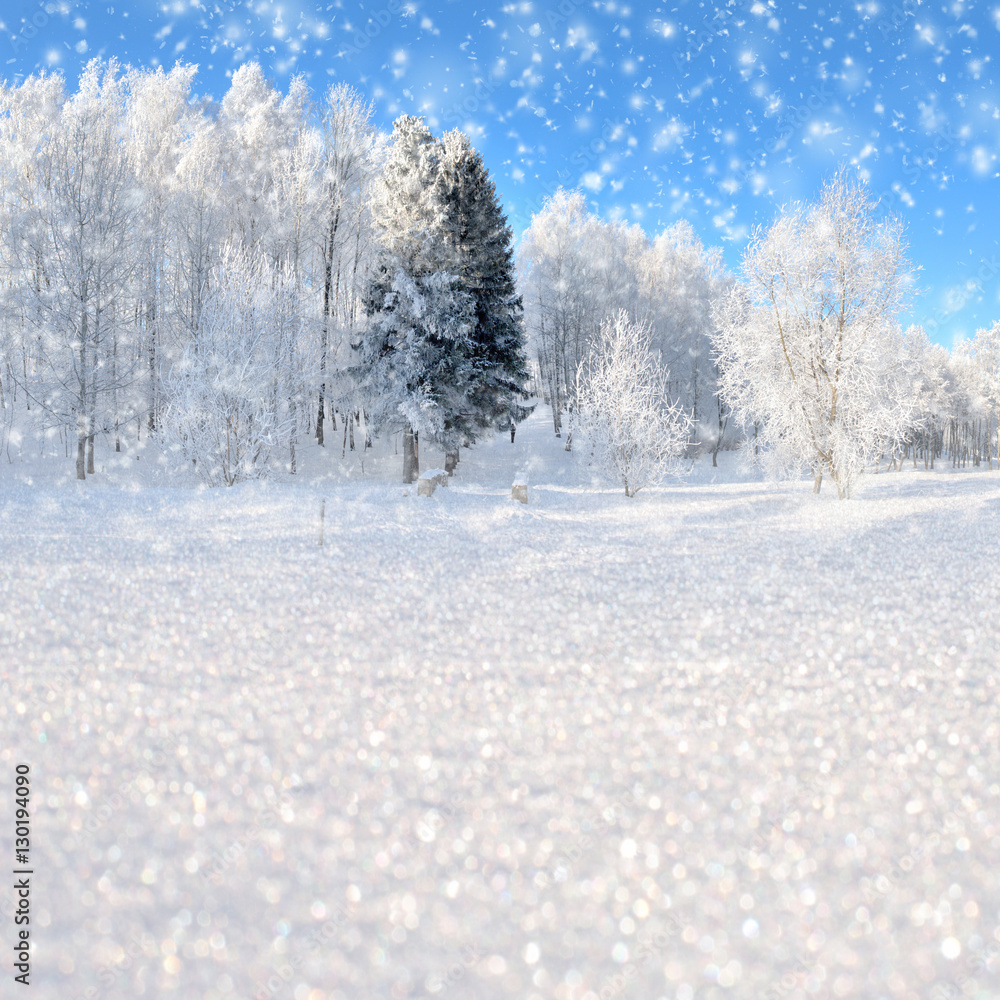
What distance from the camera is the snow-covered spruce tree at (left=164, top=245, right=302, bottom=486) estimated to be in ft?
47.6

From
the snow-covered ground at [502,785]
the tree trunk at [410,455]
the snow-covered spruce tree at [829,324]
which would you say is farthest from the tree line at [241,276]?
the snow-covered ground at [502,785]

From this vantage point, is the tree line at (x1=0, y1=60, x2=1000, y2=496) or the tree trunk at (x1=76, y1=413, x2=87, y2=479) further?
the tree trunk at (x1=76, y1=413, x2=87, y2=479)

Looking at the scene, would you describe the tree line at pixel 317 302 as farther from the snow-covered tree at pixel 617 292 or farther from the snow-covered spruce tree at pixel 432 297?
the snow-covered tree at pixel 617 292

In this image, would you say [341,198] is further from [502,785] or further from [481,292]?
[502,785]

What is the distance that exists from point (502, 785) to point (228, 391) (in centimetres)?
1431

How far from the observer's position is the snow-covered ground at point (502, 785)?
163 centimetres

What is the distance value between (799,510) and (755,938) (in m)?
11.9

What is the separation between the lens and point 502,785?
95.0 inches

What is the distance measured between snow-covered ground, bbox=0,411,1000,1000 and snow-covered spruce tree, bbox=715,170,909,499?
10.1 m

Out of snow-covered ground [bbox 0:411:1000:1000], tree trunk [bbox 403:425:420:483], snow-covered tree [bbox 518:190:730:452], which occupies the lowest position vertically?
snow-covered ground [bbox 0:411:1000:1000]

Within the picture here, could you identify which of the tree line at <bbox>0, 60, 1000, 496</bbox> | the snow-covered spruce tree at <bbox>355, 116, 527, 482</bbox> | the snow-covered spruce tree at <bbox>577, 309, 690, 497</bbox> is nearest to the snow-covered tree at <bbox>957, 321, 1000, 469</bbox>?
the tree line at <bbox>0, 60, 1000, 496</bbox>

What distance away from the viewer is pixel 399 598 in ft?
17.0

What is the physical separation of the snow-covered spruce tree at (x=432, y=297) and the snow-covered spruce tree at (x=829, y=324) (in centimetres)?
776

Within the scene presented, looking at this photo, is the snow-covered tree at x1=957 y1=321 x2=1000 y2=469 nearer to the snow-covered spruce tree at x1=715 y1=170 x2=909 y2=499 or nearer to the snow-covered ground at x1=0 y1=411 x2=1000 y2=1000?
the snow-covered spruce tree at x1=715 y1=170 x2=909 y2=499
